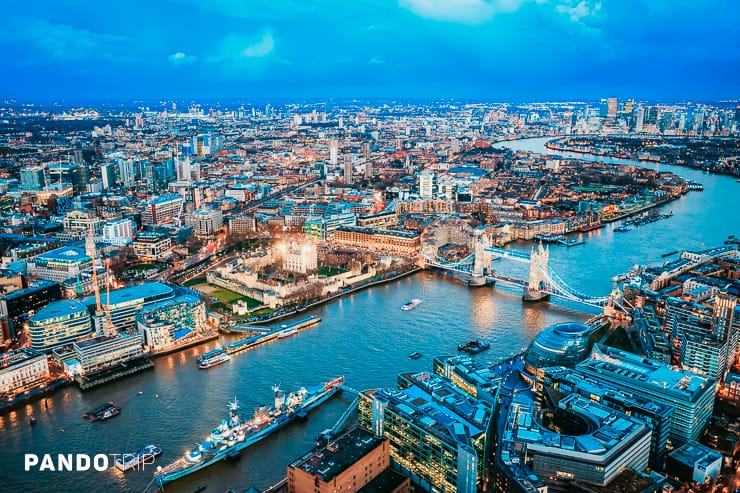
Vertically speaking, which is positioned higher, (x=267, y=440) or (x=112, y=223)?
(x=112, y=223)

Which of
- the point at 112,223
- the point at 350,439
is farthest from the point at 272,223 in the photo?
the point at 350,439

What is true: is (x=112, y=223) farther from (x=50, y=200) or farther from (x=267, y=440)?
(x=267, y=440)

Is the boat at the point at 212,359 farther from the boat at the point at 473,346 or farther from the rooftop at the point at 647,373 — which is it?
the rooftop at the point at 647,373

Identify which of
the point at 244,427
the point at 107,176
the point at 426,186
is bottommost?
the point at 244,427

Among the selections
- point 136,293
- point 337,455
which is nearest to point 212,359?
point 136,293

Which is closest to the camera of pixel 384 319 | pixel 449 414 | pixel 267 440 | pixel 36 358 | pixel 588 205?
pixel 449 414

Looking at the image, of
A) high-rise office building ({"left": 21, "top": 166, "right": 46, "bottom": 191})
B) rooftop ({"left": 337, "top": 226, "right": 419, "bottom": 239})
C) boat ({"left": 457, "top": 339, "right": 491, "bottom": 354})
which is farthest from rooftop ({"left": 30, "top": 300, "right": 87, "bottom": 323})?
high-rise office building ({"left": 21, "top": 166, "right": 46, "bottom": 191})

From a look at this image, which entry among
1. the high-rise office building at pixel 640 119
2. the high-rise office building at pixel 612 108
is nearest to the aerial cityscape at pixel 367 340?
the high-rise office building at pixel 640 119

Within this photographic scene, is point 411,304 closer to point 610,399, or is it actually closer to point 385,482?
point 610,399
